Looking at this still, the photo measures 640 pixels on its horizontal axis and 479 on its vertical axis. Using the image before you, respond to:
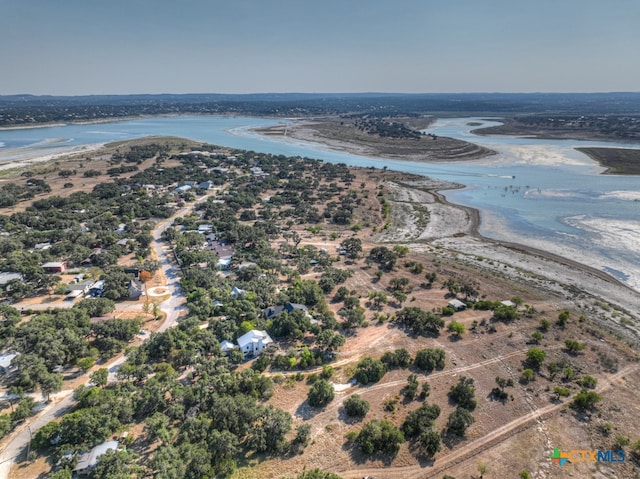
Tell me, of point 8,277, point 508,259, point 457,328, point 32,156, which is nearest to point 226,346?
point 457,328

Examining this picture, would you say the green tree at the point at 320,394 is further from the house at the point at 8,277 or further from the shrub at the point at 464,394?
the house at the point at 8,277

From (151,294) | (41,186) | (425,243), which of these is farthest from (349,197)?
(41,186)

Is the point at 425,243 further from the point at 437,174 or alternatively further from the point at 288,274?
the point at 437,174

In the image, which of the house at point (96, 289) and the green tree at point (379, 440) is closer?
the green tree at point (379, 440)

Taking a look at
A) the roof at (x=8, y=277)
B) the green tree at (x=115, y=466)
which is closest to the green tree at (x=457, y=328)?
the green tree at (x=115, y=466)

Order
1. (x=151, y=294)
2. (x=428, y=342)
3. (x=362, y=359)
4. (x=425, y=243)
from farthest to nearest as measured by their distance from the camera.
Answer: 1. (x=425, y=243)
2. (x=151, y=294)
3. (x=428, y=342)
4. (x=362, y=359)

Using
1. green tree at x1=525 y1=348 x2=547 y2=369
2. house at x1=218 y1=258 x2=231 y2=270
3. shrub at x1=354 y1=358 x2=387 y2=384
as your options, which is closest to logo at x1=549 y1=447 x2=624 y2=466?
green tree at x1=525 y1=348 x2=547 y2=369
